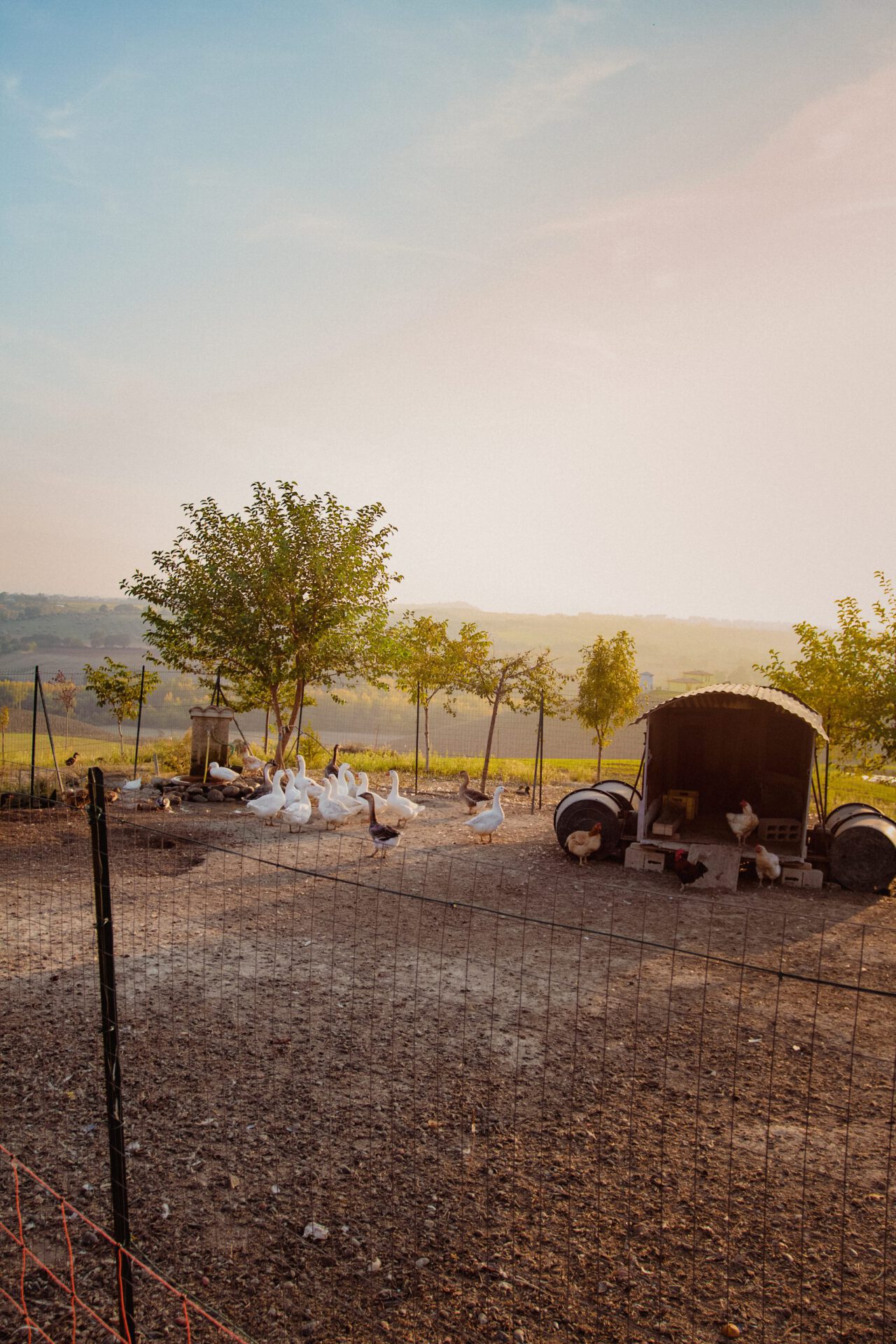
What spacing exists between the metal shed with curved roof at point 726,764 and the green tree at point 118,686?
12998mm

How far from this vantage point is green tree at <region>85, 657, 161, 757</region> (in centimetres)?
2027

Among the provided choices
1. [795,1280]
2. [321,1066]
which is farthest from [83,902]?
[795,1280]

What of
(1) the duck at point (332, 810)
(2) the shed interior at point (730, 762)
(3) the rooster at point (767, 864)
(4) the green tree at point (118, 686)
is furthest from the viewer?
(4) the green tree at point (118, 686)

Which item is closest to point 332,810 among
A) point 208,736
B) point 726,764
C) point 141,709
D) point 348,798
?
point 348,798

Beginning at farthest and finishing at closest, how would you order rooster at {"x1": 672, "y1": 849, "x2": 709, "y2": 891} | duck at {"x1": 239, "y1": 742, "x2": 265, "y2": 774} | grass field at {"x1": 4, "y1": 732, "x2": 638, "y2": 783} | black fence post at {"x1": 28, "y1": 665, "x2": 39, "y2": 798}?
grass field at {"x1": 4, "y1": 732, "x2": 638, "y2": 783}, duck at {"x1": 239, "y1": 742, "x2": 265, "y2": 774}, black fence post at {"x1": 28, "y1": 665, "x2": 39, "y2": 798}, rooster at {"x1": 672, "y1": 849, "x2": 709, "y2": 891}

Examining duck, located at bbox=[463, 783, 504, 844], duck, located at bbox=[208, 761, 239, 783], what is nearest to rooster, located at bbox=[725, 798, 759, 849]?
duck, located at bbox=[463, 783, 504, 844]

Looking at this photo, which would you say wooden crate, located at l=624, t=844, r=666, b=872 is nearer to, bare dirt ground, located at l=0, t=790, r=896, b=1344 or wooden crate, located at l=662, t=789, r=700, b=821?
wooden crate, located at l=662, t=789, r=700, b=821

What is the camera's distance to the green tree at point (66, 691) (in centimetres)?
2298

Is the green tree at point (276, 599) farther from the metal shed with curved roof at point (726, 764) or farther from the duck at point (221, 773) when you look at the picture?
the metal shed with curved roof at point (726, 764)

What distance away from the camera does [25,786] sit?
49.5 feet

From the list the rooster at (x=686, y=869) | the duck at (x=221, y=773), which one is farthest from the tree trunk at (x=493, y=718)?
the rooster at (x=686, y=869)

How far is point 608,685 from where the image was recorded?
20703 mm

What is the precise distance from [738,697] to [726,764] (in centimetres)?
421

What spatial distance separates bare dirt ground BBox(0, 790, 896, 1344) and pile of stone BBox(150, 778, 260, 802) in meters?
6.91
